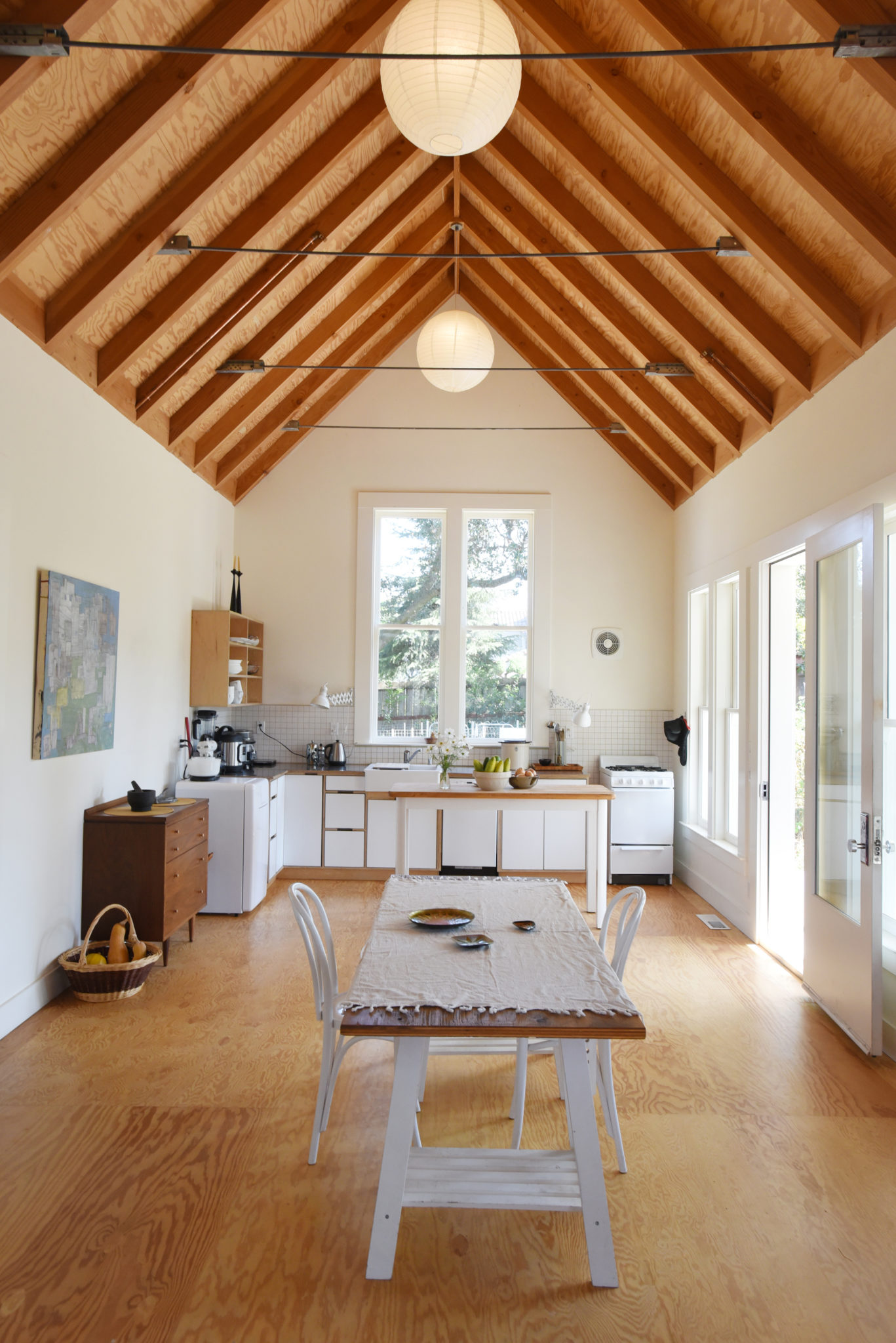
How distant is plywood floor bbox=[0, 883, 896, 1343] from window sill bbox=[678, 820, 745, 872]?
5.21ft

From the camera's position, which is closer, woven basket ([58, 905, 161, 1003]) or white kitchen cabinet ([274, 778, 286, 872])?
woven basket ([58, 905, 161, 1003])

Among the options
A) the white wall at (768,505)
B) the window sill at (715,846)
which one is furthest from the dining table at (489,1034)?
the window sill at (715,846)

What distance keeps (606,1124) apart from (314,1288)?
1181mm

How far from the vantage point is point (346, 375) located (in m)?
7.45

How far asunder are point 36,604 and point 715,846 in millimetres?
4695

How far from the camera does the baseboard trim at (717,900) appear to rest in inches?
220

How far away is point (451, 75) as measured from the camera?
100 inches

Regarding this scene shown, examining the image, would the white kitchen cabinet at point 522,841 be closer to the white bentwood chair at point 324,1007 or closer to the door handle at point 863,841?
the door handle at point 863,841

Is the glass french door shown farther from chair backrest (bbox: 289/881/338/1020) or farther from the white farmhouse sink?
the white farmhouse sink

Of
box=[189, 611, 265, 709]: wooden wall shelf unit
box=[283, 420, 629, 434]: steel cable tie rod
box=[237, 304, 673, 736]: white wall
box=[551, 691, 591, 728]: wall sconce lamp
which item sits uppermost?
box=[283, 420, 629, 434]: steel cable tie rod

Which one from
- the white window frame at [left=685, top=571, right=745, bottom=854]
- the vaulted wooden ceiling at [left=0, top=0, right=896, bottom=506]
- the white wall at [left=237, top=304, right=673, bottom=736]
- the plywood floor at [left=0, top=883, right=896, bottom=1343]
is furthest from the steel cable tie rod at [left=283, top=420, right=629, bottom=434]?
the plywood floor at [left=0, top=883, right=896, bottom=1343]

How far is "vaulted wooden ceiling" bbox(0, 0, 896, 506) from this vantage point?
3391 millimetres

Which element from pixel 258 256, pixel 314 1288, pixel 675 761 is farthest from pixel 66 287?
pixel 675 761

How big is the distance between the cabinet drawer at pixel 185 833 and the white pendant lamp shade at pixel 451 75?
11.3ft
